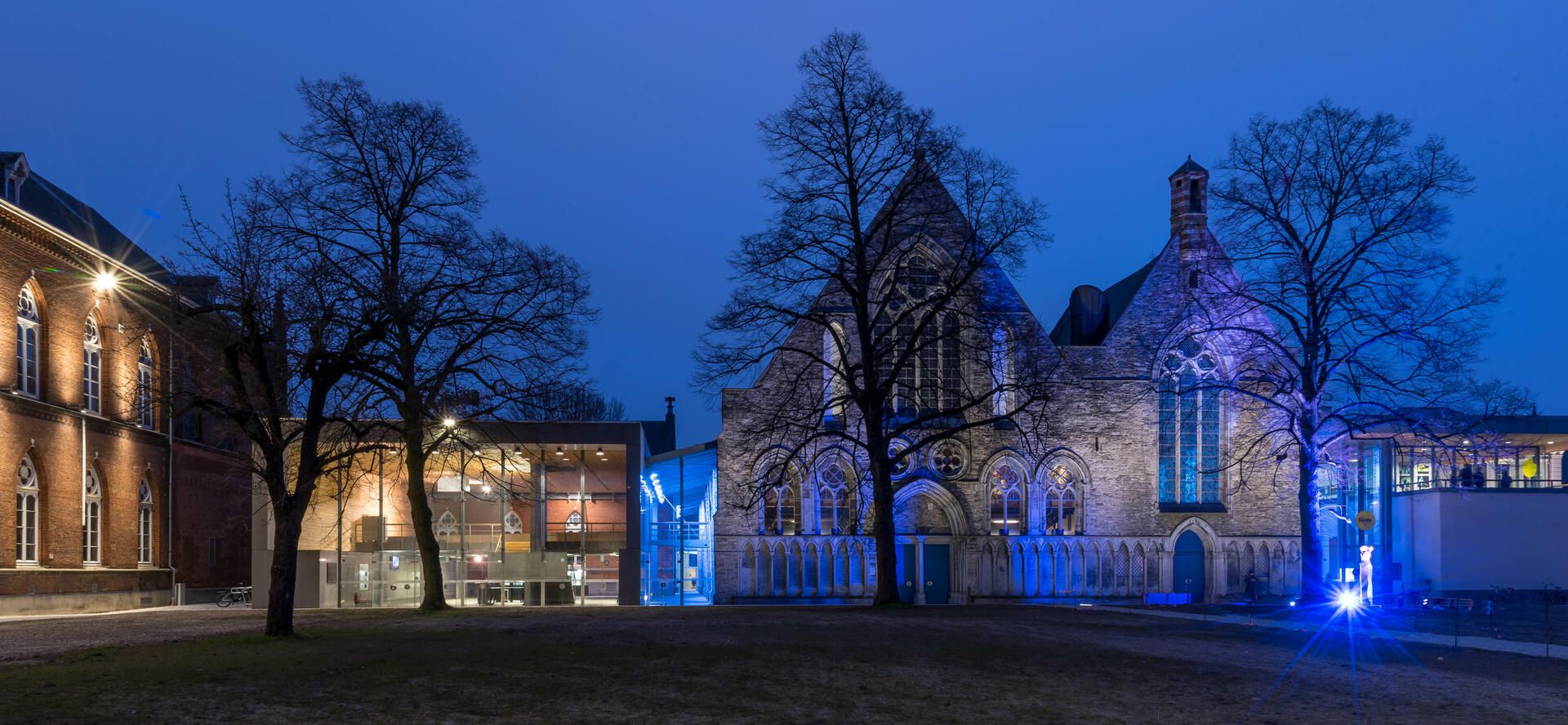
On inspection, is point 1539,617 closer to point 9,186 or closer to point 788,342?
point 788,342

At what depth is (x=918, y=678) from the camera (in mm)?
16984

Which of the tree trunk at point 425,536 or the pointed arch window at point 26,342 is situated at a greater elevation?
the pointed arch window at point 26,342

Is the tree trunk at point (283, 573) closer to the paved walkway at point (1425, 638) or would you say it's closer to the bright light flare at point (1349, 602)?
the paved walkway at point (1425, 638)

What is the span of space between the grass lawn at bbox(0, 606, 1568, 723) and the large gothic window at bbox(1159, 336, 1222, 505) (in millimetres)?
21678

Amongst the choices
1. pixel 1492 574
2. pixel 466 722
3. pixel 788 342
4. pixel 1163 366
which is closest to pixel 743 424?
pixel 788 342

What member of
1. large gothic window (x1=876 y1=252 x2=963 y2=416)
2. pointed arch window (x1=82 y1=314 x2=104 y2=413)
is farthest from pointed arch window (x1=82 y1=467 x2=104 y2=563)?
large gothic window (x1=876 y1=252 x2=963 y2=416)

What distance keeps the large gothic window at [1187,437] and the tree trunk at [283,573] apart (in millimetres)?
31769

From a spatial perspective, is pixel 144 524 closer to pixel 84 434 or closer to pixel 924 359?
pixel 84 434

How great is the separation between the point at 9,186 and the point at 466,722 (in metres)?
37.7

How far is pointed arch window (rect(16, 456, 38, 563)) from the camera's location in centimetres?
3970

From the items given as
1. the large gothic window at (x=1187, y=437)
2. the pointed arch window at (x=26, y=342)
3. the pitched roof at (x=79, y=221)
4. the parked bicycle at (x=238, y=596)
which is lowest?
the parked bicycle at (x=238, y=596)

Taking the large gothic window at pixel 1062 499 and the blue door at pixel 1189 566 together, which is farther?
the blue door at pixel 1189 566

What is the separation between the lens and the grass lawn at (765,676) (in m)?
14.1

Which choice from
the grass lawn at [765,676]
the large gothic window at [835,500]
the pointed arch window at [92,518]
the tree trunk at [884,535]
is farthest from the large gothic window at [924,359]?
the pointed arch window at [92,518]
